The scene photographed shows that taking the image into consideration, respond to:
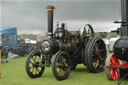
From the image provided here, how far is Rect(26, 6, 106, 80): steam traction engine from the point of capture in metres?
5.12

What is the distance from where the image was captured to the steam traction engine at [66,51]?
5121 millimetres

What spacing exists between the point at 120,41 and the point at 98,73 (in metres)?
1.92

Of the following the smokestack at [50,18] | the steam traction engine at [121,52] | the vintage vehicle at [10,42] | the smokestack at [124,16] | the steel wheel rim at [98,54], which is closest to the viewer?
the steam traction engine at [121,52]

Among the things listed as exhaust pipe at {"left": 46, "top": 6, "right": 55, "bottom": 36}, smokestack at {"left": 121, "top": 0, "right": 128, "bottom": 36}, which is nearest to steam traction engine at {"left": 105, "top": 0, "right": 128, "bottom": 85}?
smokestack at {"left": 121, "top": 0, "right": 128, "bottom": 36}

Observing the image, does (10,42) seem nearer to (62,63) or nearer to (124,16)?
(62,63)

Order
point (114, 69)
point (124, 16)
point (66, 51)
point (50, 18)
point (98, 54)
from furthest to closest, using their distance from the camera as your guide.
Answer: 1. point (98, 54)
2. point (66, 51)
3. point (50, 18)
4. point (114, 69)
5. point (124, 16)

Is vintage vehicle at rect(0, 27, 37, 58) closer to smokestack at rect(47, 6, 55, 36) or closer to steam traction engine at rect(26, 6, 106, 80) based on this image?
steam traction engine at rect(26, 6, 106, 80)

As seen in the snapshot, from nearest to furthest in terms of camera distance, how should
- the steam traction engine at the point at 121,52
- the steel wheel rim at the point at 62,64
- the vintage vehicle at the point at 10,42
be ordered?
the steam traction engine at the point at 121,52 < the steel wheel rim at the point at 62,64 < the vintage vehicle at the point at 10,42

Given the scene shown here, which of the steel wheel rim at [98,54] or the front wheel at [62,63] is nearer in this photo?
the front wheel at [62,63]

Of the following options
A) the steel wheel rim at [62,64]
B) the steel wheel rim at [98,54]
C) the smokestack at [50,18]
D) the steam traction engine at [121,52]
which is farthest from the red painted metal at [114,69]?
the smokestack at [50,18]

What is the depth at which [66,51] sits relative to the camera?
5637mm

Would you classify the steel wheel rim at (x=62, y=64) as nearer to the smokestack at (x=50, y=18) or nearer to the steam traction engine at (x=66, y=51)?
the steam traction engine at (x=66, y=51)

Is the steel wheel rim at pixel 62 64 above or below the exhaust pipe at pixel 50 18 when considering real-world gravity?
below

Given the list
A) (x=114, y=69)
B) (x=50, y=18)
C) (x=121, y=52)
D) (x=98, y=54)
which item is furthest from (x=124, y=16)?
(x=50, y=18)
